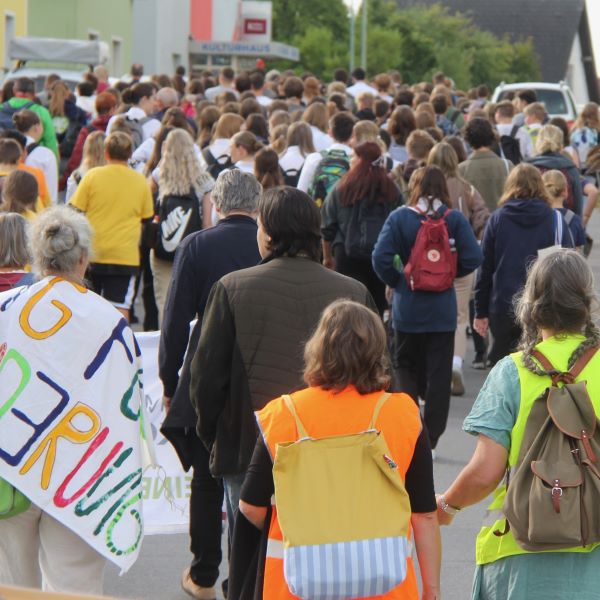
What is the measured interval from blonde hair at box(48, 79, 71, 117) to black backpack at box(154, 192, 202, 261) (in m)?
5.81

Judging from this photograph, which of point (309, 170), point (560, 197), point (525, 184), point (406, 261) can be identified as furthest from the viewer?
point (309, 170)

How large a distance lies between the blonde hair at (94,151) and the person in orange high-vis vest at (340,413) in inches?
301

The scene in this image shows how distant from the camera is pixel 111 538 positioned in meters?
5.21

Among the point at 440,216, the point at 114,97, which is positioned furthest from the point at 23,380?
the point at 114,97

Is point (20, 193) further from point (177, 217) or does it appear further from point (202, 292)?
point (202, 292)

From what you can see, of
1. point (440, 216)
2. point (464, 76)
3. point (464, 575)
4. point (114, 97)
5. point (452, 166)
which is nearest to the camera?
point (464, 575)

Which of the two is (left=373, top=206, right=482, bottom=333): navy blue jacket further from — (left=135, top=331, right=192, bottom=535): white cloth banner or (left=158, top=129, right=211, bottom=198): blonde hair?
(left=158, top=129, right=211, bottom=198): blonde hair

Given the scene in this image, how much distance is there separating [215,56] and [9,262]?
4761cm

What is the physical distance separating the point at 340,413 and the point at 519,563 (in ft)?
2.31

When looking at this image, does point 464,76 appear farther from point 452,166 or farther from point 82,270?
point 82,270

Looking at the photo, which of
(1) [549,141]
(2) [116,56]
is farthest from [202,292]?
(2) [116,56]

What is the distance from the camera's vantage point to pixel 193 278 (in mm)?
6098

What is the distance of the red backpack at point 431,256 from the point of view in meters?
8.46

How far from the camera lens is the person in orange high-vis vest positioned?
13.4ft
